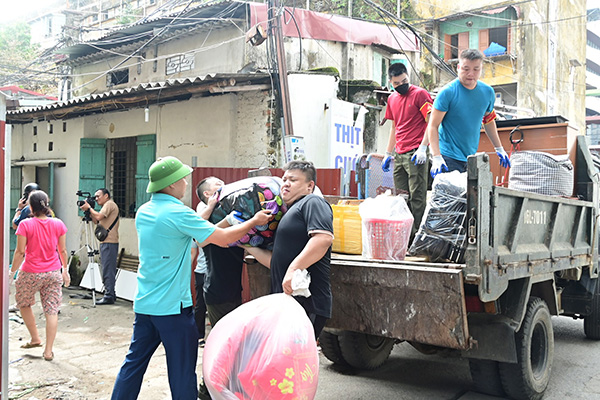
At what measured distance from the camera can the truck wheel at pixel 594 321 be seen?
547 cm

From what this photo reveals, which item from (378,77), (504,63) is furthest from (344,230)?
(504,63)

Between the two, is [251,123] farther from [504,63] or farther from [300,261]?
[504,63]

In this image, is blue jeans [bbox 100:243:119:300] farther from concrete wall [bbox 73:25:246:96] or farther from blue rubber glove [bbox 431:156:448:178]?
blue rubber glove [bbox 431:156:448:178]

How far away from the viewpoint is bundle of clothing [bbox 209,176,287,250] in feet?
10.9

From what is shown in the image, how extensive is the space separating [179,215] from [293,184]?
0.72m

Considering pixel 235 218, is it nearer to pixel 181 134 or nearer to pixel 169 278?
pixel 169 278

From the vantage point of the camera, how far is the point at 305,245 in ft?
10.2

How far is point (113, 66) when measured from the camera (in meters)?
12.8

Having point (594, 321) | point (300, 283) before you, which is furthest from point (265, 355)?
point (594, 321)

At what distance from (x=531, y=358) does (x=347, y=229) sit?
5.75 ft

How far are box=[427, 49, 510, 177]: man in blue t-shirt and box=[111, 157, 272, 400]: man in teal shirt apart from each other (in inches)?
75.4

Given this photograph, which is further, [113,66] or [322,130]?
[113,66]

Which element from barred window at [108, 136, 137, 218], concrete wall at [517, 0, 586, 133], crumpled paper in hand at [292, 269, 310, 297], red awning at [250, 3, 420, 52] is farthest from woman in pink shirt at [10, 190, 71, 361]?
concrete wall at [517, 0, 586, 133]

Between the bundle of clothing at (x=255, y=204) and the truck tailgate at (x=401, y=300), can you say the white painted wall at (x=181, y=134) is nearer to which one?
the bundle of clothing at (x=255, y=204)
